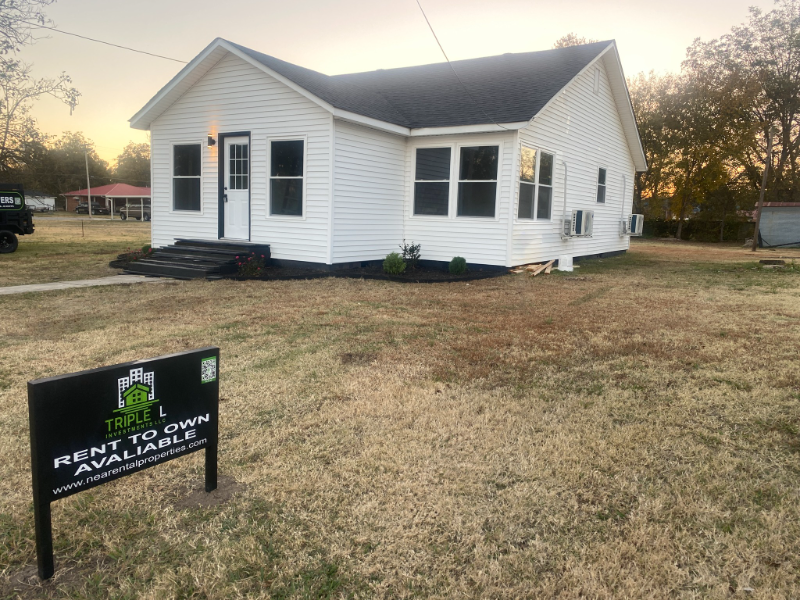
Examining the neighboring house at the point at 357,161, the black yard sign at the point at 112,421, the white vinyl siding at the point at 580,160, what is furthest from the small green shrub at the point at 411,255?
the black yard sign at the point at 112,421

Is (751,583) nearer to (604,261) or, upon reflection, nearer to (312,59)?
(604,261)

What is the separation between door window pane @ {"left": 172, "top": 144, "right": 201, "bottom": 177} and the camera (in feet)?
41.7

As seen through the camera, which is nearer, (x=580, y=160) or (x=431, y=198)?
(x=431, y=198)

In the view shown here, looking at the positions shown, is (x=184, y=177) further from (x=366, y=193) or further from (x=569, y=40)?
(x=569, y=40)

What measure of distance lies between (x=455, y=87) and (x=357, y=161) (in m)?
4.87

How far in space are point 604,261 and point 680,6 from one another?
26.7ft

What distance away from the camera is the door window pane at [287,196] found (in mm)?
11391

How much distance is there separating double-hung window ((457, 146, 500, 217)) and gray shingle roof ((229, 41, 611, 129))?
73 cm

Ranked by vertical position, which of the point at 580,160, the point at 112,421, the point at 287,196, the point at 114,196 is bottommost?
the point at 112,421

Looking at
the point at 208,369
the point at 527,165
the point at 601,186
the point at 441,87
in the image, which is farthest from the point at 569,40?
the point at 208,369

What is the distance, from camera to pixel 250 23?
16.6 metres

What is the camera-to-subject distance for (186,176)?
12.9 meters

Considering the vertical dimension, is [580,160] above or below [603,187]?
above

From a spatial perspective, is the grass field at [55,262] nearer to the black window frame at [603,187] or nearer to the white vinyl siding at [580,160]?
the white vinyl siding at [580,160]
